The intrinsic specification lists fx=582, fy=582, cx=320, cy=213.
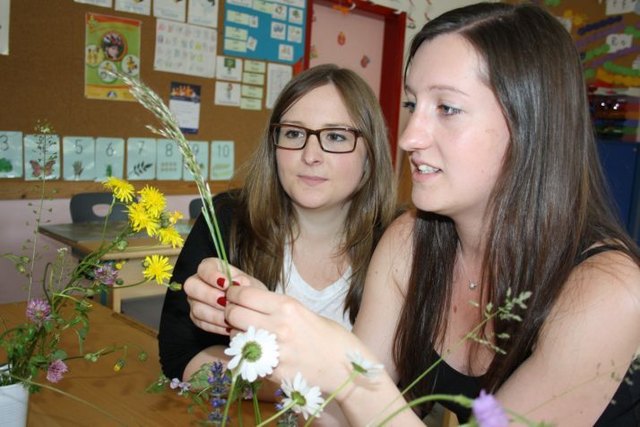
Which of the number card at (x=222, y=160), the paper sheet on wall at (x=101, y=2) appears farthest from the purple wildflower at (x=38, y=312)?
the number card at (x=222, y=160)

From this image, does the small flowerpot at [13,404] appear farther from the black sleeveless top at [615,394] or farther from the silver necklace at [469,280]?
the silver necklace at [469,280]

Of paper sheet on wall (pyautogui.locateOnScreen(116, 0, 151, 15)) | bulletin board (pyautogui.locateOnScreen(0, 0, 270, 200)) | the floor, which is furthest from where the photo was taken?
paper sheet on wall (pyautogui.locateOnScreen(116, 0, 151, 15))

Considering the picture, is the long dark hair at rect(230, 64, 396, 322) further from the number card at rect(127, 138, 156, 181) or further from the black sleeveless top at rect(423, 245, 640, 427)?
the number card at rect(127, 138, 156, 181)

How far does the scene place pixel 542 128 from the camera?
3.38ft

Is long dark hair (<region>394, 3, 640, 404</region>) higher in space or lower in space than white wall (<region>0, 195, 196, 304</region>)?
higher

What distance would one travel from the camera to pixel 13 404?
0.81 meters

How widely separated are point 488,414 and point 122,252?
6.34 ft

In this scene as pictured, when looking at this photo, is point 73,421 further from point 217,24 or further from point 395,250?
point 217,24

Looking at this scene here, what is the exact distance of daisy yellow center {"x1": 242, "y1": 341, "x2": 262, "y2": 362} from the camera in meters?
0.53

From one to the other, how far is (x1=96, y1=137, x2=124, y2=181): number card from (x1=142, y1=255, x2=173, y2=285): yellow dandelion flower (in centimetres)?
269

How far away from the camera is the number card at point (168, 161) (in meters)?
3.59

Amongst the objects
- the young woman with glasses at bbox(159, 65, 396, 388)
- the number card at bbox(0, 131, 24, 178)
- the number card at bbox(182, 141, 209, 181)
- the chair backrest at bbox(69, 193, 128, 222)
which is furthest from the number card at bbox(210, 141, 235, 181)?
the young woman with glasses at bbox(159, 65, 396, 388)

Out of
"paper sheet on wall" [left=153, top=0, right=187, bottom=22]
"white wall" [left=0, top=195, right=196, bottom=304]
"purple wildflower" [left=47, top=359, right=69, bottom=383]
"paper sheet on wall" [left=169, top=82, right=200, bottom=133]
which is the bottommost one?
"white wall" [left=0, top=195, right=196, bottom=304]

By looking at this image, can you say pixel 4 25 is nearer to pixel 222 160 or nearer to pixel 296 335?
pixel 222 160
